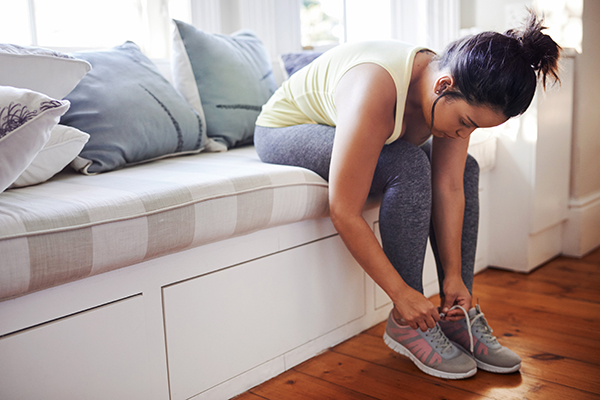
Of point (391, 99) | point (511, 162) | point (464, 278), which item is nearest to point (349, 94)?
point (391, 99)

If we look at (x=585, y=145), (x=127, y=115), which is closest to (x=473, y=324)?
(x=127, y=115)

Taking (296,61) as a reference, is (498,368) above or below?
below

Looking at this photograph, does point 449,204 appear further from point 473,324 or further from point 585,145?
point 585,145

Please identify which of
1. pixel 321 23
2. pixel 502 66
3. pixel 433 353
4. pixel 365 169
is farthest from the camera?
pixel 321 23

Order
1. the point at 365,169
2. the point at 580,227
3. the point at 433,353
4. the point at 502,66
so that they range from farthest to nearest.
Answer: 1. the point at 580,227
2. the point at 433,353
3. the point at 365,169
4. the point at 502,66

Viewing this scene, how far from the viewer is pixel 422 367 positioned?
1204 mm

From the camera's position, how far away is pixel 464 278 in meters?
1.32

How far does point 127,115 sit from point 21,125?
1.77 feet

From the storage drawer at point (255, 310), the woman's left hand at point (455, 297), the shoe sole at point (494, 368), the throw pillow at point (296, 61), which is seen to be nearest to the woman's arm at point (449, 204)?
the woman's left hand at point (455, 297)

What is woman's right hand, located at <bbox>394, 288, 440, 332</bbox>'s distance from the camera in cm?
112

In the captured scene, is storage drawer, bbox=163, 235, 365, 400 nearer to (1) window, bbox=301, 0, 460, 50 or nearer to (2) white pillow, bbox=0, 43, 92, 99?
(2) white pillow, bbox=0, 43, 92, 99

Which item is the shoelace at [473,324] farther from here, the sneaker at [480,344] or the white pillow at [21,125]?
the white pillow at [21,125]

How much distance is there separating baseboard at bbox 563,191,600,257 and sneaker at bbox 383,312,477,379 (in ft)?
4.06

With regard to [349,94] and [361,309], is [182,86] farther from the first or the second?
[361,309]
